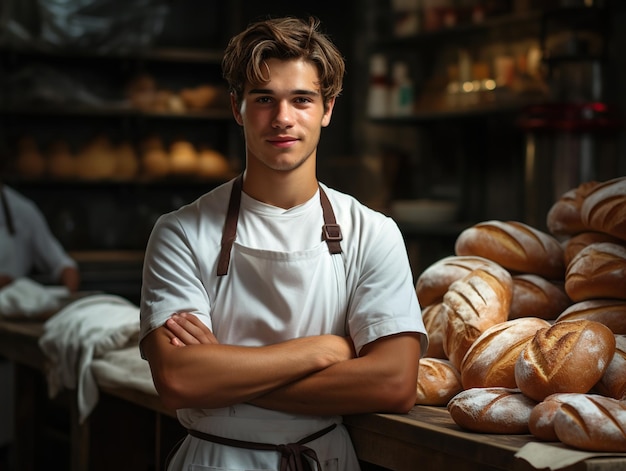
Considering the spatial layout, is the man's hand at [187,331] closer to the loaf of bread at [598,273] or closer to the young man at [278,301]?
the young man at [278,301]

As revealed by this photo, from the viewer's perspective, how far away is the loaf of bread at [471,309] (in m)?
1.82

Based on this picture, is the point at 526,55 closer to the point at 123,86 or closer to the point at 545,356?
the point at 123,86

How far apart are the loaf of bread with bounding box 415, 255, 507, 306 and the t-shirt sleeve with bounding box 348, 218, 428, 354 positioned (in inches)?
9.4

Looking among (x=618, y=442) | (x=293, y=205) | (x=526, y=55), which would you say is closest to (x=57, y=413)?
(x=293, y=205)

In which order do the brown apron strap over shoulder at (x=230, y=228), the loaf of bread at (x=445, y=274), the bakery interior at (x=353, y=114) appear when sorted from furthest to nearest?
1. the bakery interior at (x=353, y=114)
2. the loaf of bread at (x=445, y=274)
3. the brown apron strap over shoulder at (x=230, y=228)

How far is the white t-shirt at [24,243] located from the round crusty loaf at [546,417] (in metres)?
3.08

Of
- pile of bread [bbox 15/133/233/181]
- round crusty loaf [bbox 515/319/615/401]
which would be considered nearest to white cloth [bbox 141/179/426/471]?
round crusty loaf [bbox 515/319/615/401]

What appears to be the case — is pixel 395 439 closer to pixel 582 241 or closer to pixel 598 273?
pixel 598 273

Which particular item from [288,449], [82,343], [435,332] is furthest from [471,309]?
[82,343]

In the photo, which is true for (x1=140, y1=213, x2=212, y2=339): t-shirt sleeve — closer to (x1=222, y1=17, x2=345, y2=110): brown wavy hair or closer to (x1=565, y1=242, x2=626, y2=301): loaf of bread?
(x1=222, y1=17, x2=345, y2=110): brown wavy hair

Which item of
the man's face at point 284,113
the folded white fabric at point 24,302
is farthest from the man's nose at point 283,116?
the folded white fabric at point 24,302

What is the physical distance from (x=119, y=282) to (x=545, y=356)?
3910mm

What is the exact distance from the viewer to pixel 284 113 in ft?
5.52

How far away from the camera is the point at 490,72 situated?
4.65 m
